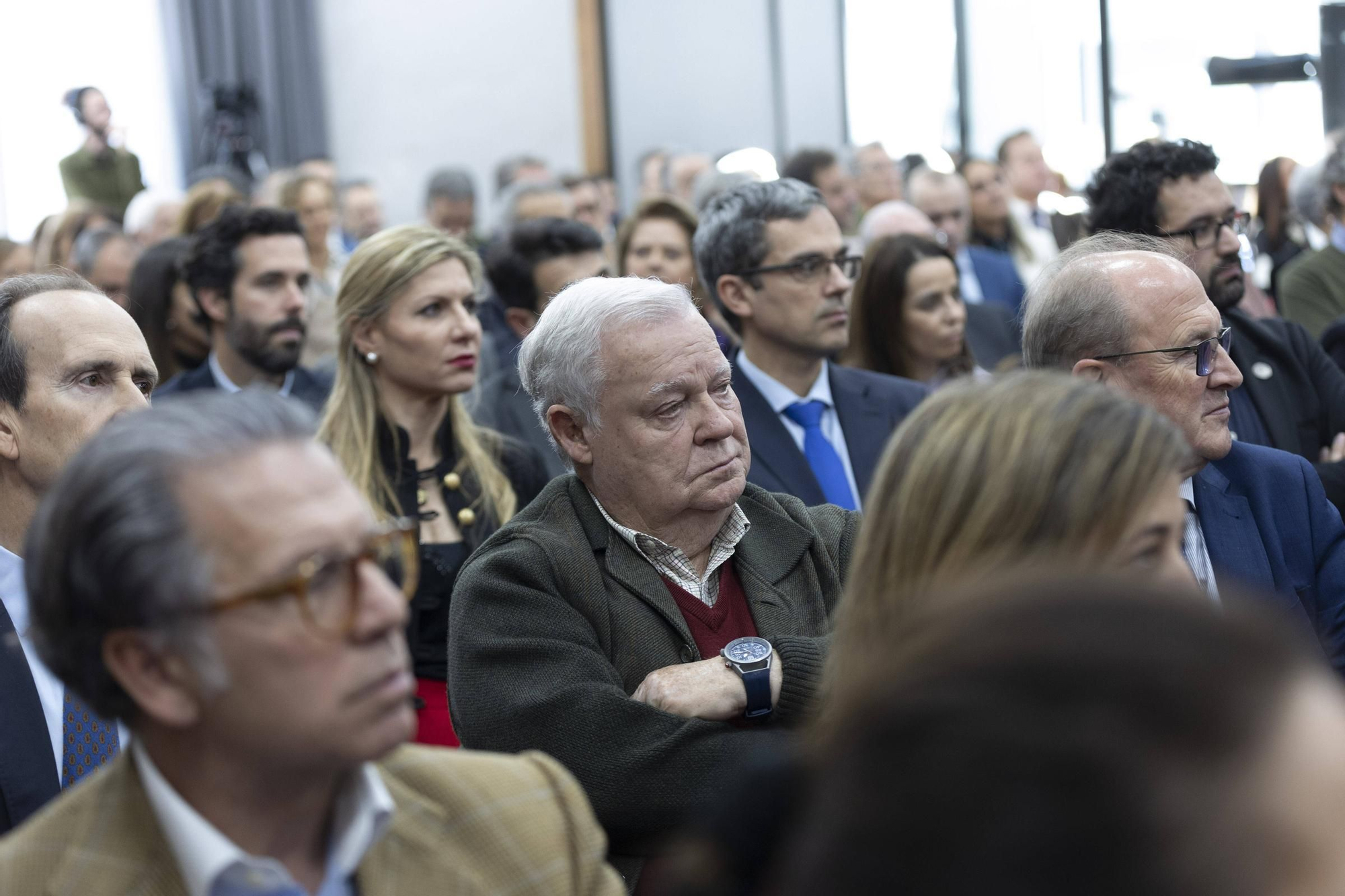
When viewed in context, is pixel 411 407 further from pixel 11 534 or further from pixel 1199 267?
pixel 1199 267

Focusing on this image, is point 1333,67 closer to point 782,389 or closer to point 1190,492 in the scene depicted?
point 782,389

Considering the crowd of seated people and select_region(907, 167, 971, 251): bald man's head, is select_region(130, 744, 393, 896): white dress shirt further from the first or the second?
select_region(907, 167, 971, 251): bald man's head

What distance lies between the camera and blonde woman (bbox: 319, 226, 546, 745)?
3.38 meters

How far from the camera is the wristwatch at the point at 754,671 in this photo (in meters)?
2.01

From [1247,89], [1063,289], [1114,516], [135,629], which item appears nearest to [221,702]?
[135,629]

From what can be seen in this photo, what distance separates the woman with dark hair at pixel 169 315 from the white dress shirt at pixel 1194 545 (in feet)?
10.6

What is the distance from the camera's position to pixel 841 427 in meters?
3.58

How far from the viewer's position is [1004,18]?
11711 mm

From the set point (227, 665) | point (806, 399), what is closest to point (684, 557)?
point (227, 665)

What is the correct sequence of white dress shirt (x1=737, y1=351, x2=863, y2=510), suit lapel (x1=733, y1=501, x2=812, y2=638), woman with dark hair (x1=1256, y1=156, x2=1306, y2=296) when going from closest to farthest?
suit lapel (x1=733, y1=501, x2=812, y2=638) < white dress shirt (x1=737, y1=351, x2=863, y2=510) < woman with dark hair (x1=1256, y1=156, x2=1306, y2=296)

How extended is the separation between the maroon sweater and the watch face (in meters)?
0.09

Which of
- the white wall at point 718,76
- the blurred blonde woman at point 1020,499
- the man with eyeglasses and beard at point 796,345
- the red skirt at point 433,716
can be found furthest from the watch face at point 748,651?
the white wall at point 718,76

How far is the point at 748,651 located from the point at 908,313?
2.70 metres

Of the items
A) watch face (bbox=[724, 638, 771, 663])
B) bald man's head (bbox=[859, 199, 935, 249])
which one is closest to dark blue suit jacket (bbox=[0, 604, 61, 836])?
watch face (bbox=[724, 638, 771, 663])
